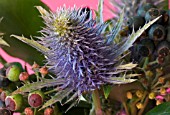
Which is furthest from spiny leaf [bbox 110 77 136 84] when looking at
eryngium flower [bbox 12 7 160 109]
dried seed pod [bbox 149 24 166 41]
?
dried seed pod [bbox 149 24 166 41]

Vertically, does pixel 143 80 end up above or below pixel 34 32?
below

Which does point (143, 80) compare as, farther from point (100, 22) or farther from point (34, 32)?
point (34, 32)

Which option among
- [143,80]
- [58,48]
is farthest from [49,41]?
[143,80]

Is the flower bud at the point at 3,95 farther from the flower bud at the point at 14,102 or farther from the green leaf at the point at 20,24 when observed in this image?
the green leaf at the point at 20,24

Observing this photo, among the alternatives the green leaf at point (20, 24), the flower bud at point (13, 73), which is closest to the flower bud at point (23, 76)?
the flower bud at point (13, 73)

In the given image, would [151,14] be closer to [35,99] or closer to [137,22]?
[137,22]

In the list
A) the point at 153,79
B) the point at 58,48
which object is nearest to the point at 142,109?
the point at 153,79

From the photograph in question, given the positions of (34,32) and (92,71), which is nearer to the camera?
(92,71)

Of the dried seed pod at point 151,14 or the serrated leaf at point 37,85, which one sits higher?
the dried seed pod at point 151,14
